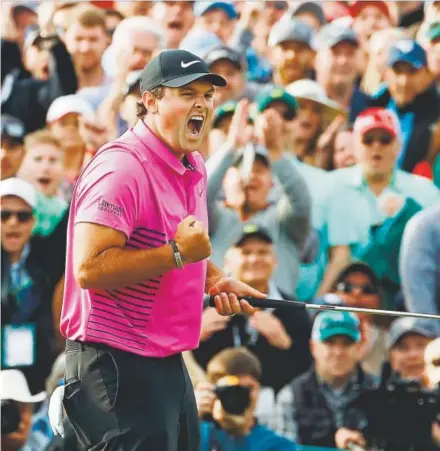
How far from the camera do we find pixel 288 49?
9320 millimetres

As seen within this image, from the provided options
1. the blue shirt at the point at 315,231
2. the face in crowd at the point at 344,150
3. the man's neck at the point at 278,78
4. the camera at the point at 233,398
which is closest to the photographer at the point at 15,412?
the camera at the point at 233,398

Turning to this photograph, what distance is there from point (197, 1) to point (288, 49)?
3.65 ft

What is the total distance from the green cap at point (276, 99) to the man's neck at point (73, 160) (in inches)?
Answer: 48.9

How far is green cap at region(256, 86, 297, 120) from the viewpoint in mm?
8500

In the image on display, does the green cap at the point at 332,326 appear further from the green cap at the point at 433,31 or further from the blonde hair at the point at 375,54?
the green cap at the point at 433,31

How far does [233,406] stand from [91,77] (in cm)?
329

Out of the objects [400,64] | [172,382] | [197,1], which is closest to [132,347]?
[172,382]

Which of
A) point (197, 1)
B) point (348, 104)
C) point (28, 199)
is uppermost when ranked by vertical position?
point (197, 1)

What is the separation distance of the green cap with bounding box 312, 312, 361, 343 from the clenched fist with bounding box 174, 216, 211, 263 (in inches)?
136

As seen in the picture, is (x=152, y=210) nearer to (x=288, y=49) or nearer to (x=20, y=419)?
(x=20, y=419)

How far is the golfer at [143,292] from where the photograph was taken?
454cm

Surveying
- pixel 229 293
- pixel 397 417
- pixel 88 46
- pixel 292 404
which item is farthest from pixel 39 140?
pixel 229 293

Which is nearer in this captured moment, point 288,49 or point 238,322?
point 238,322

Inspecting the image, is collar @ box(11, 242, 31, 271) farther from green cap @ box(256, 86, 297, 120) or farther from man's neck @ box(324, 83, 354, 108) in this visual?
man's neck @ box(324, 83, 354, 108)
